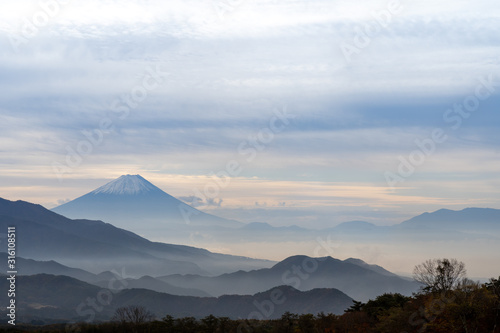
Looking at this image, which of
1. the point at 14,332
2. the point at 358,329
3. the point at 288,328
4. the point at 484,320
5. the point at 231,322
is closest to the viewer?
the point at 484,320

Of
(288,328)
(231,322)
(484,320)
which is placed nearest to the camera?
(484,320)

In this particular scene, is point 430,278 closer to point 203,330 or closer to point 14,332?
point 203,330

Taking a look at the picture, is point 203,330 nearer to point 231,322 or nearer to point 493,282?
point 231,322

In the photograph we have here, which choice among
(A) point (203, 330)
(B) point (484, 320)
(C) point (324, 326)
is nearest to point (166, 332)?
(A) point (203, 330)

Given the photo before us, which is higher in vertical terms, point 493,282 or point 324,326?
point 493,282

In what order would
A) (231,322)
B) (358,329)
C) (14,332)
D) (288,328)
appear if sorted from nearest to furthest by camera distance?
(358,329)
(288,328)
(231,322)
(14,332)

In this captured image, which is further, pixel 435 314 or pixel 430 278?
pixel 430 278

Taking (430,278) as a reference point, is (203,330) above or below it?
below

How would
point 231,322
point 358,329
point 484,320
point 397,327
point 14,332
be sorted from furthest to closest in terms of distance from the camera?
point 14,332 < point 231,322 < point 358,329 < point 397,327 < point 484,320

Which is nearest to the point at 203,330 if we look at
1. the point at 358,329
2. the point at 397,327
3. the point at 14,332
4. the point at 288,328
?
the point at 288,328
